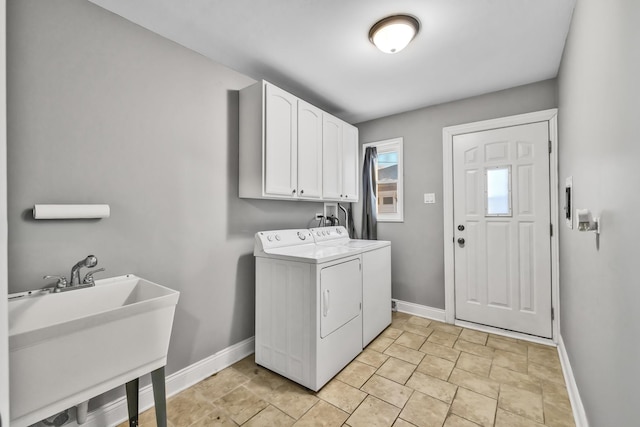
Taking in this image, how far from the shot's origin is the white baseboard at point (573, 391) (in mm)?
1509

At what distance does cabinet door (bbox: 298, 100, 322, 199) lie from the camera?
2498mm

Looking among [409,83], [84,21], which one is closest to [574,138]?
[409,83]

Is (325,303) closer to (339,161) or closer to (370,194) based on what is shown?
(339,161)

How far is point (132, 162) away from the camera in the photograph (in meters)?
1.70

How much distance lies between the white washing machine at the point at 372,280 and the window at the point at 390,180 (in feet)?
2.24

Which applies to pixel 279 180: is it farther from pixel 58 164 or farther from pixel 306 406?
pixel 306 406

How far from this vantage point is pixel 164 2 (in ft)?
5.25

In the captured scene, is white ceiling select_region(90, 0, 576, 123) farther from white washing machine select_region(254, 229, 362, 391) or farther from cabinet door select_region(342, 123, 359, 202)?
white washing machine select_region(254, 229, 362, 391)

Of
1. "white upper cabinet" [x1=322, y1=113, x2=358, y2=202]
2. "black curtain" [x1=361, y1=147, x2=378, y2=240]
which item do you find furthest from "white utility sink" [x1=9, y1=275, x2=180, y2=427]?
"black curtain" [x1=361, y1=147, x2=378, y2=240]

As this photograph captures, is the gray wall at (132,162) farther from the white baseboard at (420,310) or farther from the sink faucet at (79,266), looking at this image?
the white baseboard at (420,310)

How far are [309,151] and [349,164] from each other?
0.77 metres

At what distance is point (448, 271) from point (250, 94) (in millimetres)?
2626

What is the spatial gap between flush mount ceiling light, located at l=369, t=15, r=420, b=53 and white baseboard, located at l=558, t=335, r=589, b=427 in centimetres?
240

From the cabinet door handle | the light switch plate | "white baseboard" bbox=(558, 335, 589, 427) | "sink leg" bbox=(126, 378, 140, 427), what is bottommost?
"white baseboard" bbox=(558, 335, 589, 427)
